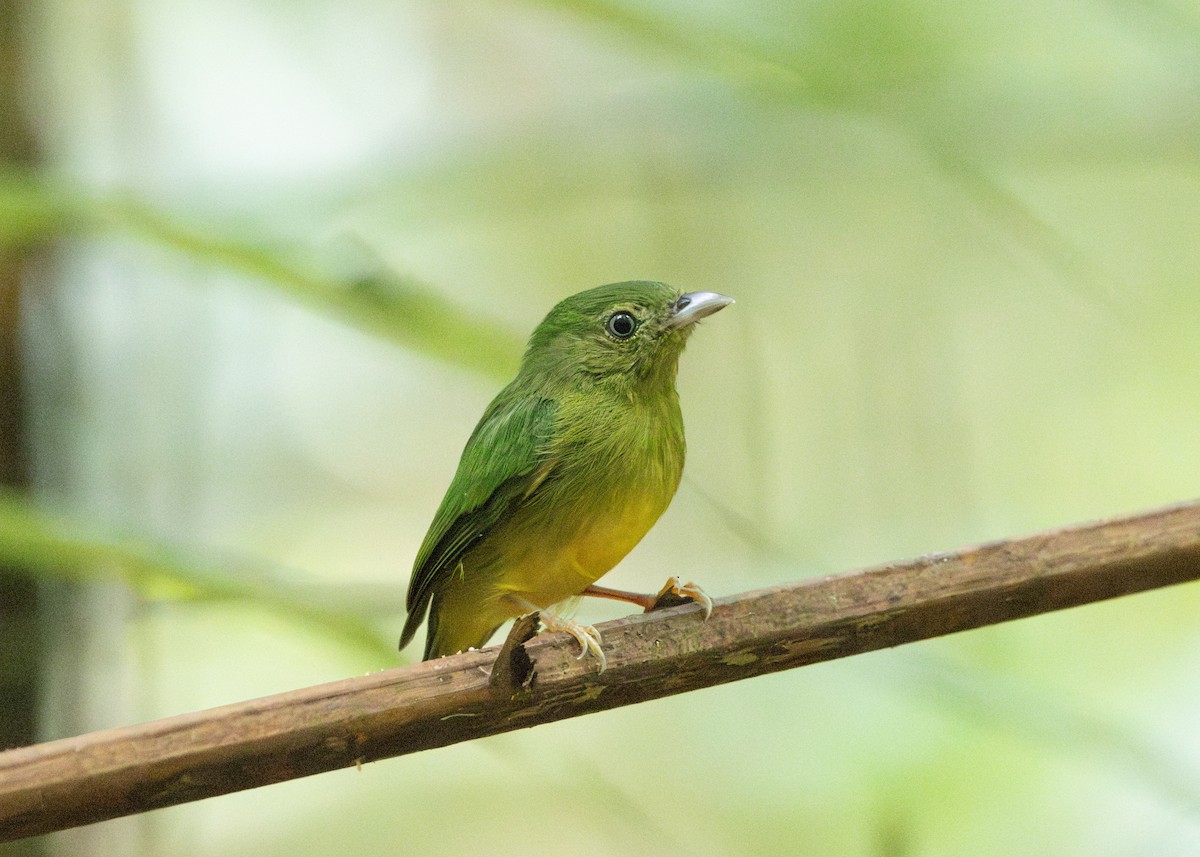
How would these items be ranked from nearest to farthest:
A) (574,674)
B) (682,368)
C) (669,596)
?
(574,674) < (669,596) < (682,368)

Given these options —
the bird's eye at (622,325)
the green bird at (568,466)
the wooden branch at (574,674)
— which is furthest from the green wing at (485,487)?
the wooden branch at (574,674)

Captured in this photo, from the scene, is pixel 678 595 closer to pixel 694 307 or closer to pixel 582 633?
pixel 582 633

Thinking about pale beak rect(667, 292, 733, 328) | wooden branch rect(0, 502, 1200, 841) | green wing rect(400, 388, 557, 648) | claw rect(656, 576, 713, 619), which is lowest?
wooden branch rect(0, 502, 1200, 841)

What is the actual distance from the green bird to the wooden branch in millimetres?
389

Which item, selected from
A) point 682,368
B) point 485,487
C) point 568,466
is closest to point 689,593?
point 568,466

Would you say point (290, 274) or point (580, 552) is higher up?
point (290, 274)

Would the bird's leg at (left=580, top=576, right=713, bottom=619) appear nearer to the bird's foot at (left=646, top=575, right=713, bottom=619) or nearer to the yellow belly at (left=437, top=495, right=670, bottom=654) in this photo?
the bird's foot at (left=646, top=575, right=713, bottom=619)

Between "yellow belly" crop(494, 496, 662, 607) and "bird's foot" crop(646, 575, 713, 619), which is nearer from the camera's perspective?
"bird's foot" crop(646, 575, 713, 619)

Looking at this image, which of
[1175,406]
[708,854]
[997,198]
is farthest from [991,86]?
[708,854]

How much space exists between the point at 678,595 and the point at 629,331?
2.14 ft

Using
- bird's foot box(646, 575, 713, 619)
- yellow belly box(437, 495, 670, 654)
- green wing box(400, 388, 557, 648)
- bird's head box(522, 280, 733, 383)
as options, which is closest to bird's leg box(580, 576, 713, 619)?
bird's foot box(646, 575, 713, 619)

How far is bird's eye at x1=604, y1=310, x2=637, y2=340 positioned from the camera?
2662 mm

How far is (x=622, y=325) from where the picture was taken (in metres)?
2.67

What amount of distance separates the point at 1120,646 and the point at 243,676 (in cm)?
306
